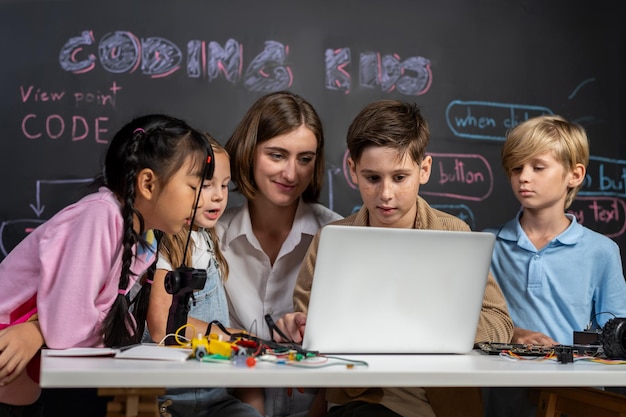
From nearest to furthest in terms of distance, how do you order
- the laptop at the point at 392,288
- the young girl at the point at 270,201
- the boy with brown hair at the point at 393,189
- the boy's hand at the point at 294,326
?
the laptop at the point at 392,288
the boy's hand at the point at 294,326
the boy with brown hair at the point at 393,189
the young girl at the point at 270,201

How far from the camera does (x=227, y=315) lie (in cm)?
235

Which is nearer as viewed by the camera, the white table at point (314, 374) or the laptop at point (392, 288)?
the white table at point (314, 374)

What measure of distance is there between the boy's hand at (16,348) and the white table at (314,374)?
16 cm

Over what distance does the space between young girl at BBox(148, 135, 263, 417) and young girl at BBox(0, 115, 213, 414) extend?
0.24 metres

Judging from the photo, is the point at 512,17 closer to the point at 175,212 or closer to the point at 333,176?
the point at 333,176

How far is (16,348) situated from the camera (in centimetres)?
153

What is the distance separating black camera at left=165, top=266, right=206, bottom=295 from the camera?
1611 mm

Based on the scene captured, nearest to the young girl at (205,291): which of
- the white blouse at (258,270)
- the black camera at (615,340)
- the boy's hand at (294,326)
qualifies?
the white blouse at (258,270)

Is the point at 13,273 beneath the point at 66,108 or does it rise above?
beneath

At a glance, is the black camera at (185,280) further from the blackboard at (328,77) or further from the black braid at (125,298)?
the blackboard at (328,77)

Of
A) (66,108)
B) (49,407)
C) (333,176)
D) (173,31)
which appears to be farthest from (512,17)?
(49,407)

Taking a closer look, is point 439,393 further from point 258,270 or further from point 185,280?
point 258,270

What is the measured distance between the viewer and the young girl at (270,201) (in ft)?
7.87

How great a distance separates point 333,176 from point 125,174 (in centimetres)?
166
